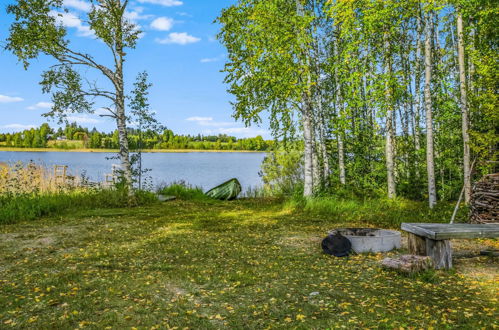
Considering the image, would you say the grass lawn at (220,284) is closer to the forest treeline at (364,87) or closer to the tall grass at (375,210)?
the tall grass at (375,210)

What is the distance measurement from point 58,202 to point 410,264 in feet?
38.0

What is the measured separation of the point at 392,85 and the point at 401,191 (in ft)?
15.0

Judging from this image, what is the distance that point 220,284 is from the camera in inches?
212

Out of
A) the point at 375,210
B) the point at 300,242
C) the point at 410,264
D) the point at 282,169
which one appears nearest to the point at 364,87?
the point at 375,210

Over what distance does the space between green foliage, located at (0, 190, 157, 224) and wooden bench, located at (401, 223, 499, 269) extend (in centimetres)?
1061

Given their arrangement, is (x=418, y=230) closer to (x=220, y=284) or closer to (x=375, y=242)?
(x=375, y=242)

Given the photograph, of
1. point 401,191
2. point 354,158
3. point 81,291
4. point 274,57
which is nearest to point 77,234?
point 81,291

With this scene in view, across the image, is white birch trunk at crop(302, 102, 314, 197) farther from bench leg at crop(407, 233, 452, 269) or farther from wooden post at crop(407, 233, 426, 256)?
bench leg at crop(407, 233, 452, 269)

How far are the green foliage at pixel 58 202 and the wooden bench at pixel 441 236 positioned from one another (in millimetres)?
10611

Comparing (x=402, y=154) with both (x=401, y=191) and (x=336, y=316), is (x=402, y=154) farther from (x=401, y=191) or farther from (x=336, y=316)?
(x=336, y=316)

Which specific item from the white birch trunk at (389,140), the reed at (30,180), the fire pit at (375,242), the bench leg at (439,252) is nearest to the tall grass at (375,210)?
the white birch trunk at (389,140)

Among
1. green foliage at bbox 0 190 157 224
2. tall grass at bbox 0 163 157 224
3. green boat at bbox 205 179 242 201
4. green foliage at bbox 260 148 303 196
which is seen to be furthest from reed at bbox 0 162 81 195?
green foliage at bbox 260 148 303 196

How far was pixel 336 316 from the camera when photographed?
166 inches

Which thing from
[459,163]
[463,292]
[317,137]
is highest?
[317,137]
